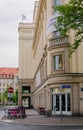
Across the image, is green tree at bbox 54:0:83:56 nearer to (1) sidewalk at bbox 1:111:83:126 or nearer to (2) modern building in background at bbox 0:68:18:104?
(1) sidewalk at bbox 1:111:83:126

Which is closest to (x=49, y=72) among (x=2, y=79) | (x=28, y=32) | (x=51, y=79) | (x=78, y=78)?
(x=51, y=79)

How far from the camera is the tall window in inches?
1473

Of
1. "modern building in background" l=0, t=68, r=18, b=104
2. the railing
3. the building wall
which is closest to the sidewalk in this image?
the railing

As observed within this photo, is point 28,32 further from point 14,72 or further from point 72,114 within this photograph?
point 14,72

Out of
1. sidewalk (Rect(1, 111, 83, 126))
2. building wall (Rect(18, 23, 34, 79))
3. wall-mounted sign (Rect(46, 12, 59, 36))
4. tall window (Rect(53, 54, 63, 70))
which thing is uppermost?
building wall (Rect(18, 23, 34, 79))

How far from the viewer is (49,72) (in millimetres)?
38938

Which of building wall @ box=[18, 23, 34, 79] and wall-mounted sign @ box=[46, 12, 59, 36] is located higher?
building wall @ box=[18, 23, 34, 79]

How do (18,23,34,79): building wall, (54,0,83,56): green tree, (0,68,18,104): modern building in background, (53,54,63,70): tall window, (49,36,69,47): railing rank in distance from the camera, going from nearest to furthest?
(54,0,83,56): green tree
(49,36,69,47): railing
(53,54,63,70): tall window
(18,23,34,79): building wall
(0,68,18,104): modern building in background

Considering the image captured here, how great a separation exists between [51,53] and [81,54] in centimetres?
360

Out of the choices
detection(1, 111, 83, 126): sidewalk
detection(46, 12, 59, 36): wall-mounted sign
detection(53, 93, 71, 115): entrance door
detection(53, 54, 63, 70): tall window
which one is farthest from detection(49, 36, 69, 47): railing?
detection(1, 111, 83, 126): sidewalk

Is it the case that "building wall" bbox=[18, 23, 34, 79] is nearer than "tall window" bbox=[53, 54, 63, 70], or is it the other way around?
"tall window" bbox=[53, 54, 63, 70]

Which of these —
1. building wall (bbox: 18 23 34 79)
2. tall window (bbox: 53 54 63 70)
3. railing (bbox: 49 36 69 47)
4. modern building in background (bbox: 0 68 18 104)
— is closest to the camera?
railing (bbox: 49 36 69 47)

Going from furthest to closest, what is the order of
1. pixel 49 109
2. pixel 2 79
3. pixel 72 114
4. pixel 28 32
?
1. pixel 2 79
2. pixel 28 32
3. pixel 49 109
4. pixel 72 114

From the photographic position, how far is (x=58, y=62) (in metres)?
37.8
